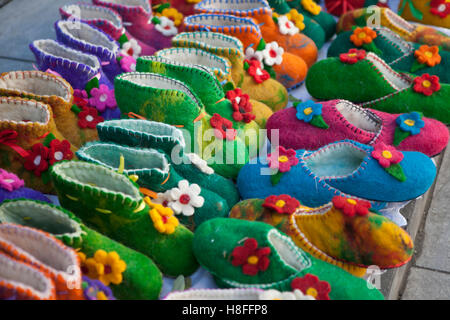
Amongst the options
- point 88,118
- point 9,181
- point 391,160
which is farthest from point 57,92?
point 391,160

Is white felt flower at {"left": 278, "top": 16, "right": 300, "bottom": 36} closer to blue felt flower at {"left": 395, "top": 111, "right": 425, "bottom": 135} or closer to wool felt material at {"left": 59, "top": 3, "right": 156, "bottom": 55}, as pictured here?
wool felt material at {"left": 59, "top": 3, "right": 156, "bottom": 55}

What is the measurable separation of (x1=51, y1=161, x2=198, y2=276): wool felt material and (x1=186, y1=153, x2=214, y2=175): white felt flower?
0.66 ft

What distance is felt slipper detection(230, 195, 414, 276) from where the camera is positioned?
1.06m

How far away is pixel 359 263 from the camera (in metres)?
1.08

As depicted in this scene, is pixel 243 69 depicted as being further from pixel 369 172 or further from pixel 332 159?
pixel 369 172

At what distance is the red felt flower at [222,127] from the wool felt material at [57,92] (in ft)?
1.09

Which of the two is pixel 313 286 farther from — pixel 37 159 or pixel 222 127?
pixel 37 159

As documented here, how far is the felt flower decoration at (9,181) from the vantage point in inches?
45.1

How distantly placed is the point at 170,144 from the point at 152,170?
10cm

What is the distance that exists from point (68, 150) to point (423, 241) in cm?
99

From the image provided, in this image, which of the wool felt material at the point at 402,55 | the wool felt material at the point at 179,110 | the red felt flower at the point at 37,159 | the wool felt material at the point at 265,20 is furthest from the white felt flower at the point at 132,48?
the wool felt material at the point at 402,55

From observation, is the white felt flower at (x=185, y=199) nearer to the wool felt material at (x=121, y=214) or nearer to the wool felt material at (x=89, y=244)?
the wool felt material at (x=121, y=214)

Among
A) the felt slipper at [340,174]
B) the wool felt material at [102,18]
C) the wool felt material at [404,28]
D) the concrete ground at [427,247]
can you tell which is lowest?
A: the concrete ground at [427,247]

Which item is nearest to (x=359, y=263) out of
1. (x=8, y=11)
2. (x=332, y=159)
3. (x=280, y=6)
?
(x=332, y=159)
